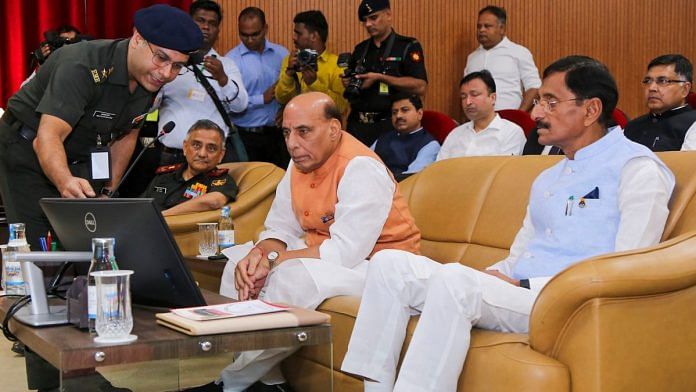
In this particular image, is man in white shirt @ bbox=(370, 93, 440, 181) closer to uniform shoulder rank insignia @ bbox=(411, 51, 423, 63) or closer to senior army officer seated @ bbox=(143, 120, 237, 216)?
uniform shoulder rank insignia @ bbox=(411, 51, 423, 63)

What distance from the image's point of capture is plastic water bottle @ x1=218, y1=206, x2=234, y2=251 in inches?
159

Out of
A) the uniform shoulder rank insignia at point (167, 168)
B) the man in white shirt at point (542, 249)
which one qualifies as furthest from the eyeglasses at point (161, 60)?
the uniform shoulder rank insignia at point (167, 168)

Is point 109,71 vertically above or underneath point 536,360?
above

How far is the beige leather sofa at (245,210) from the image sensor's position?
4.19 m

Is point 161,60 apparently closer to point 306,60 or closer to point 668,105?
point 306,60

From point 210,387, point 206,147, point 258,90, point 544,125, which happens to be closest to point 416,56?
point 258,90

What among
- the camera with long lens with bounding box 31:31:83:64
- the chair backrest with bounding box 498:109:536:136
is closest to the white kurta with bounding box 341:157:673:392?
the chair backrest with bounding box 498:109:536:136

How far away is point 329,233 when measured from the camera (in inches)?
124

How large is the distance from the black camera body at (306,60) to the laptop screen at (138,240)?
10.2 ft

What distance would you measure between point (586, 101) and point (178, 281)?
1.31 meters

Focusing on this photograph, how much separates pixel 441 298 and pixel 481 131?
2984 mm

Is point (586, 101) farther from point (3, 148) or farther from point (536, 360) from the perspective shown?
point (3, 148)

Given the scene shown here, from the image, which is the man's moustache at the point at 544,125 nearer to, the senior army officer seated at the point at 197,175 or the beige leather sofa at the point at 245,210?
the beige leather sofa at the point at 245,210

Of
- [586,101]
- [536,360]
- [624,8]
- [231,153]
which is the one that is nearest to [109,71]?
[586,101]
